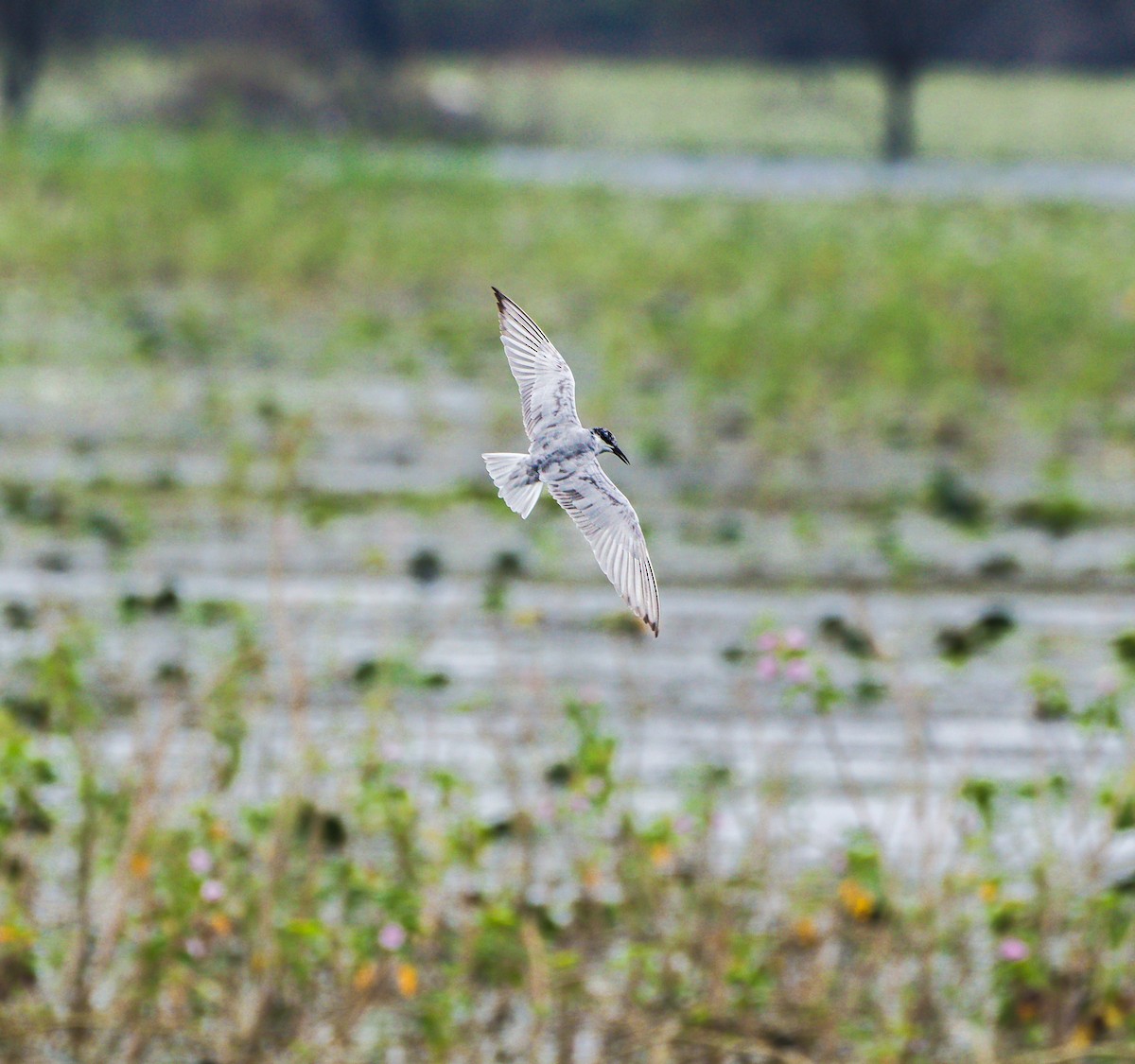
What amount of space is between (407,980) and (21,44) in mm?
18392

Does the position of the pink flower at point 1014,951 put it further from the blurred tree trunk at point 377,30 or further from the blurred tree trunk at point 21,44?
the blurred tree trunk at point 377,30

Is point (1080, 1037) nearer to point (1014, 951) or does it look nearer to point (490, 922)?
point (1014, 951)

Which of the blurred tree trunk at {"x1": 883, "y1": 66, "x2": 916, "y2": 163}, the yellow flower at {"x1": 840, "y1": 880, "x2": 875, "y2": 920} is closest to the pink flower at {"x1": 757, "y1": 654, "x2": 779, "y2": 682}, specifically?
the yellow flower at {"x1": 840, "y1": 880, "x2": 875, "y2": 920}

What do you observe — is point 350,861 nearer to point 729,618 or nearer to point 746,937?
point 746,937

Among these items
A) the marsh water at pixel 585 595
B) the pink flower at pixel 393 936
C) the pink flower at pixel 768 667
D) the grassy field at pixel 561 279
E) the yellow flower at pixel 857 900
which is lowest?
the pink flower at pixel 393 936

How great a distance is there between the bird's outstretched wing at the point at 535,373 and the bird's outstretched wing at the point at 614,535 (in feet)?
0.09

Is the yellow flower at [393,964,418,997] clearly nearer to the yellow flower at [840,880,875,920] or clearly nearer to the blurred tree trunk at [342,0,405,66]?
the yellow flower at [840,880,875,920]

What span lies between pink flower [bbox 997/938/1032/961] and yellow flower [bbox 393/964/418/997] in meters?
0.64

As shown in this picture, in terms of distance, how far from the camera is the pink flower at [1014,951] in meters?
2.44

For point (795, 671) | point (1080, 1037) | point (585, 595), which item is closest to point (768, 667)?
point (795, 671)

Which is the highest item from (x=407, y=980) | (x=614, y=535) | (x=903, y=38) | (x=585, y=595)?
(x=903, y=38)

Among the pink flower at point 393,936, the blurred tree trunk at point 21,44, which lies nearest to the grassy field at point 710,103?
the blurred tree trunk at point 21,44

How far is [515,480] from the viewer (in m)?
0.88

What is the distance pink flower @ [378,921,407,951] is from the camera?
2316 millimetres
